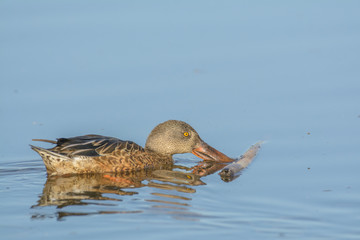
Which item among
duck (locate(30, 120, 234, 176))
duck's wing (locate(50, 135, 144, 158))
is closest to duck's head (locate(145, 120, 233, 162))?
duck (locate(30, 120, 234, 176))

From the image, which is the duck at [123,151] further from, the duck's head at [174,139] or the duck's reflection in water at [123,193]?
the duck's reflection in water at [123,193]

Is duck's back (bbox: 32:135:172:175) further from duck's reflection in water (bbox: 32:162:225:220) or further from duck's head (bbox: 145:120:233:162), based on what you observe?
duck's head (bbox: 145:120:233:162)

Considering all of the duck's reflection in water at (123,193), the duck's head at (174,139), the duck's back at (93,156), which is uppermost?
the duck's head at (174,139)

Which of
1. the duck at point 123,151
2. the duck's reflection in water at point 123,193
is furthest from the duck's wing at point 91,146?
the duck's reflection in water at point 123,193

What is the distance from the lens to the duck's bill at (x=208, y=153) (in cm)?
1056

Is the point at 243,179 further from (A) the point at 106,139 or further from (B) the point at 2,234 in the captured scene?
(B) the point at 2,234

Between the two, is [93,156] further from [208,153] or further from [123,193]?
[208,153]

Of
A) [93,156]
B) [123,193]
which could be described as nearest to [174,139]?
[93,156]

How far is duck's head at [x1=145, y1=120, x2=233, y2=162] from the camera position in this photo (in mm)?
10969

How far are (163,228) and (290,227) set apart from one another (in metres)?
1.34

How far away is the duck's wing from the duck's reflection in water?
1.14 ft

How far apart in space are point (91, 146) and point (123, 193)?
5.03 feet

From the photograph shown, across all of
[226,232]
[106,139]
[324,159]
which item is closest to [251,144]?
[324,159]

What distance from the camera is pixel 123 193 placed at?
29.1ft
